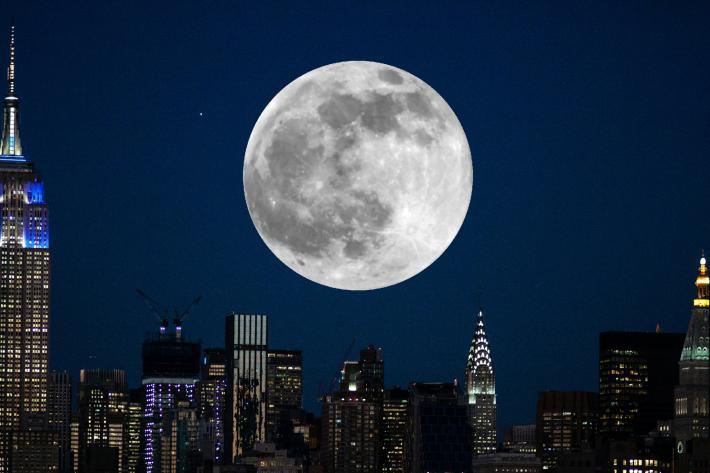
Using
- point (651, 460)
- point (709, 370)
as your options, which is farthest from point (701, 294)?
point (651, 460)

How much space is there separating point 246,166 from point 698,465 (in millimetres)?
114121

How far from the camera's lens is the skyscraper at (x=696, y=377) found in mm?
159000

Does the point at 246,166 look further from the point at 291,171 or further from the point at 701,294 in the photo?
the point at 701,294

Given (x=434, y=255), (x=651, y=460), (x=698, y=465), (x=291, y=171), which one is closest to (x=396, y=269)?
(x=434, y=255)

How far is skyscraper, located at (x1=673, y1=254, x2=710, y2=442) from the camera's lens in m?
159

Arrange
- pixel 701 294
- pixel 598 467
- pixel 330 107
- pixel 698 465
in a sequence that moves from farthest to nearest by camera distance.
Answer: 1. pixel 598 467
2. pixel 701 294
3. pixel 698 465
4. pixel 330 107

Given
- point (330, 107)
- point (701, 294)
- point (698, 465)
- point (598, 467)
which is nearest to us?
point (330, 107)

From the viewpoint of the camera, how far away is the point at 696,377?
525 ft

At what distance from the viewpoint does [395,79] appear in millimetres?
43156

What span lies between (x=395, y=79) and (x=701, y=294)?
404ft

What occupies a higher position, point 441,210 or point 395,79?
point 395,79

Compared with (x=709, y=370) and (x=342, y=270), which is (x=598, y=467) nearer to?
(x=709, y=370)

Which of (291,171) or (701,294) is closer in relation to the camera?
(291,171)

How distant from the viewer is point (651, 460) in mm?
168750
